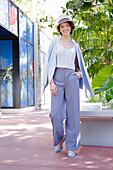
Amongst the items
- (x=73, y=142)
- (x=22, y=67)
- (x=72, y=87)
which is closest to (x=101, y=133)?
(x=73, y=142)

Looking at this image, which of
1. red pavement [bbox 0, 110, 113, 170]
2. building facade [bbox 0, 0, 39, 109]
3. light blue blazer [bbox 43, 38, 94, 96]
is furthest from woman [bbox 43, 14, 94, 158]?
building facade [bbox 0, 0, 39, 109]

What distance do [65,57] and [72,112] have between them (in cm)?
60

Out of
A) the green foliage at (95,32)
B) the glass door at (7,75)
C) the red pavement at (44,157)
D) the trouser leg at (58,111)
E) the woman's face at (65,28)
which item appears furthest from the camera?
the glass door at (7,75)

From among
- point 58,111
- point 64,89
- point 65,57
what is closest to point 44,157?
point 58,111

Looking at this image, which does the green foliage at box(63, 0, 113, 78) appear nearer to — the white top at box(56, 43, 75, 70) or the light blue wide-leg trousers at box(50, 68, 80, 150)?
the white top at box(56, 43, 75, 70)

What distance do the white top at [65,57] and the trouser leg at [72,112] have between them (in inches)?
5.9

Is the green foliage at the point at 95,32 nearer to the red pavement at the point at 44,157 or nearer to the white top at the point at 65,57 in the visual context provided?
→ the white top at the point at 65,57

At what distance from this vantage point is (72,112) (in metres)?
2.94

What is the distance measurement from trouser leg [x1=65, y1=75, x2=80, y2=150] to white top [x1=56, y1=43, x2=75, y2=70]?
0.15 metres

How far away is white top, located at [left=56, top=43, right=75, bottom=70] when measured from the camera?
2.97 meters

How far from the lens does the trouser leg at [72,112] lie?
293 cm

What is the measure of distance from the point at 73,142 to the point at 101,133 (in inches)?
24.2

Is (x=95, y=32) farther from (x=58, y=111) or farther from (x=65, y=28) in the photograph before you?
(x=58, y=111)

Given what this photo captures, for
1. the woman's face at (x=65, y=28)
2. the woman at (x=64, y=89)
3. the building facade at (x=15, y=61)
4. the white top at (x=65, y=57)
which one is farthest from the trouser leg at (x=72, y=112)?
the building facade at (x=15, y=61)
